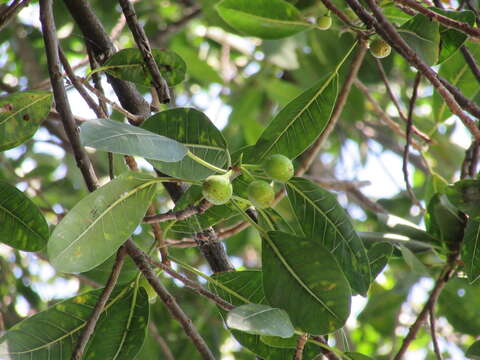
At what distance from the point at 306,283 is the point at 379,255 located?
0.38 meters

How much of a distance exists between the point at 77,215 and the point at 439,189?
116 cm

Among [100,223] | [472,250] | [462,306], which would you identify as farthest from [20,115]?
[462,306]

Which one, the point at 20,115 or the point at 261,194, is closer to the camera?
the point at 261,194

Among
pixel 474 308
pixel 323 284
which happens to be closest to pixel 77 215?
pixel 323 284

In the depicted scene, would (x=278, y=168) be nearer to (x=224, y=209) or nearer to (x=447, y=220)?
(x=224, y=209)

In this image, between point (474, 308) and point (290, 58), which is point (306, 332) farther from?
point (290, 58)

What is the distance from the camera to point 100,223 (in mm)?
1093

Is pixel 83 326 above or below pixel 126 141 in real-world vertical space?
below

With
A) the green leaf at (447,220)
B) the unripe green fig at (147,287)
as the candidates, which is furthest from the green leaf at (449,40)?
the unripe green fig at (147,287)

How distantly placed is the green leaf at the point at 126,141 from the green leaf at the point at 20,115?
44cm

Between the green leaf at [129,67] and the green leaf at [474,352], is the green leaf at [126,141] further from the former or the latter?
the green leaf at [474,352]

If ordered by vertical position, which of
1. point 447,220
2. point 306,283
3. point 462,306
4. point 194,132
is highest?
point 194,132

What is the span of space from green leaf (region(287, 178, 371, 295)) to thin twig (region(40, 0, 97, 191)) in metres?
0.38

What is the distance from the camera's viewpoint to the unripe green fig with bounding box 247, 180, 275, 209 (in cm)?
110
